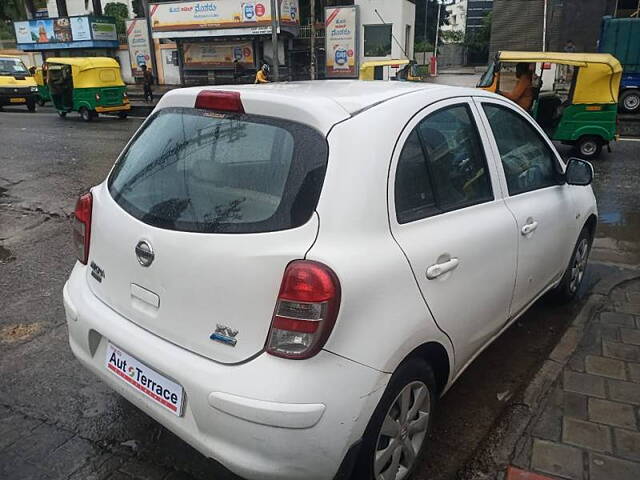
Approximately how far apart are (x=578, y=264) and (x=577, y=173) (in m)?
0.92

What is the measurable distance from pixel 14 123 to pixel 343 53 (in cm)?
1572

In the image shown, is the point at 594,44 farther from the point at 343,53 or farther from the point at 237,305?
the point at 237,305

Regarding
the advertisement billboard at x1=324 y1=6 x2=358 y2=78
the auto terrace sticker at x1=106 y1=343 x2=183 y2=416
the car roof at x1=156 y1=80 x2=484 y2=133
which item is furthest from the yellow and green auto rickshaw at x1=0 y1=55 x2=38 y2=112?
the auto terrace sticker at x1=106 y1=343 x2=183 y2=416

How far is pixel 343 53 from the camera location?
87.8 feet

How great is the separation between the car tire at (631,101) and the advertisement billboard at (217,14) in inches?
599

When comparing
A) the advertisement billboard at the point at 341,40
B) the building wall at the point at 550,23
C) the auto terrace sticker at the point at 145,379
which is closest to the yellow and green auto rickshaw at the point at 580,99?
the auto terrace sticker at the point at 145,379

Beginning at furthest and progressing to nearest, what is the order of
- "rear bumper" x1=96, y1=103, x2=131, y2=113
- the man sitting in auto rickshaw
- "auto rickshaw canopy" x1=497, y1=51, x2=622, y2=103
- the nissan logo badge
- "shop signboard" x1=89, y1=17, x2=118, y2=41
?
"shop signboard" x1=89, y1=17, x2=118, y2=41 < "rear bumper" x1=96, y1=103, x2=131, y2=113 < the man sitting in auto rickshaw < "auto rickshaw canopy" x1=497, y1=51, x2=622, y2=103 < the nissan logo badge

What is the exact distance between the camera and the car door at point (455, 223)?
2131mm

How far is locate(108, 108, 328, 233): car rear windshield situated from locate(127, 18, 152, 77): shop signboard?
2975 centimetres

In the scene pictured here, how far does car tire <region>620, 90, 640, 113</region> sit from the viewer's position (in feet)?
50.9

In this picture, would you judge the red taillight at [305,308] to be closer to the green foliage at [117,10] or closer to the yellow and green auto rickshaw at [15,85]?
the yellow and green auto rickshaw at [15,85]

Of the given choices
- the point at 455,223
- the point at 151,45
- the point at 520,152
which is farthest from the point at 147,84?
the point at 455,223

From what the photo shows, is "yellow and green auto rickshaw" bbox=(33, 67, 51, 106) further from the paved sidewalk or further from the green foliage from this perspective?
the green foliage

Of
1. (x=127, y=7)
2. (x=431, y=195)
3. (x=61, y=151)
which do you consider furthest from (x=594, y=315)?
(x=127, y=7)
